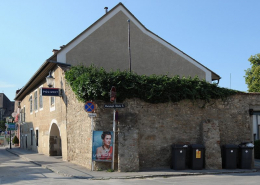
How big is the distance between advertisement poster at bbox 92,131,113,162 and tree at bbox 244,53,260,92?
27.4 m

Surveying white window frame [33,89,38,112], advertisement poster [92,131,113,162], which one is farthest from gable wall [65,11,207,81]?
white window frame [33,89,38,112]

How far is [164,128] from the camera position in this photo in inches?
583

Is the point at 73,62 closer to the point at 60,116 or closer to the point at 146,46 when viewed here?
the point at 60,116

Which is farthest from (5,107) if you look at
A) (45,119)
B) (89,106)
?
(89,106)

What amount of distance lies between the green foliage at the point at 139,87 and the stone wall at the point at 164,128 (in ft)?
1.05

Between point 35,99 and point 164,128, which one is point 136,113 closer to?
point 164,128

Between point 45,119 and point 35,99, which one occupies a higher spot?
point 35,99

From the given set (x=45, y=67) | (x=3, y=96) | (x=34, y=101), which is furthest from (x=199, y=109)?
(x=3, y=96)

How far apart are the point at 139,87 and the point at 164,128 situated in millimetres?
2107

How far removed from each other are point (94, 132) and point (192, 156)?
13.8 ft

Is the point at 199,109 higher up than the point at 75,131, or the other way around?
the point at 199,109

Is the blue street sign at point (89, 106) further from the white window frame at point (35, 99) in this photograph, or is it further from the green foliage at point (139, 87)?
the white window frame at point (35, 99)

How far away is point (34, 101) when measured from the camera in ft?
92.4

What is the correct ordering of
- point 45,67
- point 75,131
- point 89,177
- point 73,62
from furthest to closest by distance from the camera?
point 45,67
point 73,62
point 75,131
point 89,177
